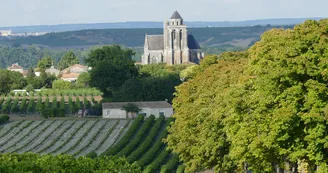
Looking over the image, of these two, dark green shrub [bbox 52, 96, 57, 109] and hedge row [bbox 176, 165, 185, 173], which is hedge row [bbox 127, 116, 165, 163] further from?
dark green shrub [bbox 52, 96, 57, 109]

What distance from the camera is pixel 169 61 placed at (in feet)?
626

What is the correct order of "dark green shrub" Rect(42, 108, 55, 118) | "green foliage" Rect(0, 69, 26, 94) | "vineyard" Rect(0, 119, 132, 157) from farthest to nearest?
"green foliage" Rect(0, 69, 26, 94), "dark green shrub" Rect(42, 108, 55, 118), "vineyard" Rect(0, 119, 132, 157)

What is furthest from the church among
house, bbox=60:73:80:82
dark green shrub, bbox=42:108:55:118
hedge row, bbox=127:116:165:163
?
hedge row, bbox=127:116:165:163

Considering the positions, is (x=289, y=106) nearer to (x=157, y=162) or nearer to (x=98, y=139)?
(x=157, y=162)

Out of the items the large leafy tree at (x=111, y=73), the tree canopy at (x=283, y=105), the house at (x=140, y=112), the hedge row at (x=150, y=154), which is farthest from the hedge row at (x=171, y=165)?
the large leafy tree at (x=111, y=73)

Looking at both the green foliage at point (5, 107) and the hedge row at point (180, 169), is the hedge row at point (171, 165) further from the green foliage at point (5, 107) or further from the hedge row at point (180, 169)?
the green foliage at point (5, 107)

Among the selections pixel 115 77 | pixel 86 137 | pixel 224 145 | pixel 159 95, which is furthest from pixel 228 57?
pixel 115 77

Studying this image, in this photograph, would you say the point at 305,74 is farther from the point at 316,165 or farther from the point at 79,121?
the point at 79,121

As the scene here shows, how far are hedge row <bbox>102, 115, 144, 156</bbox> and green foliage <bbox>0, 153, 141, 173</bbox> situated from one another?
731 inches

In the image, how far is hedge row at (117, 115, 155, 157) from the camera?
188 ft

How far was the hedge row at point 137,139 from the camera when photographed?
5716 cm

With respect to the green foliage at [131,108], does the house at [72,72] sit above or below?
below

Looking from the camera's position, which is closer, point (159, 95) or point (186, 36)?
point (159, 95)

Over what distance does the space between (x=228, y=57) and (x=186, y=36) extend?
128591 mm
